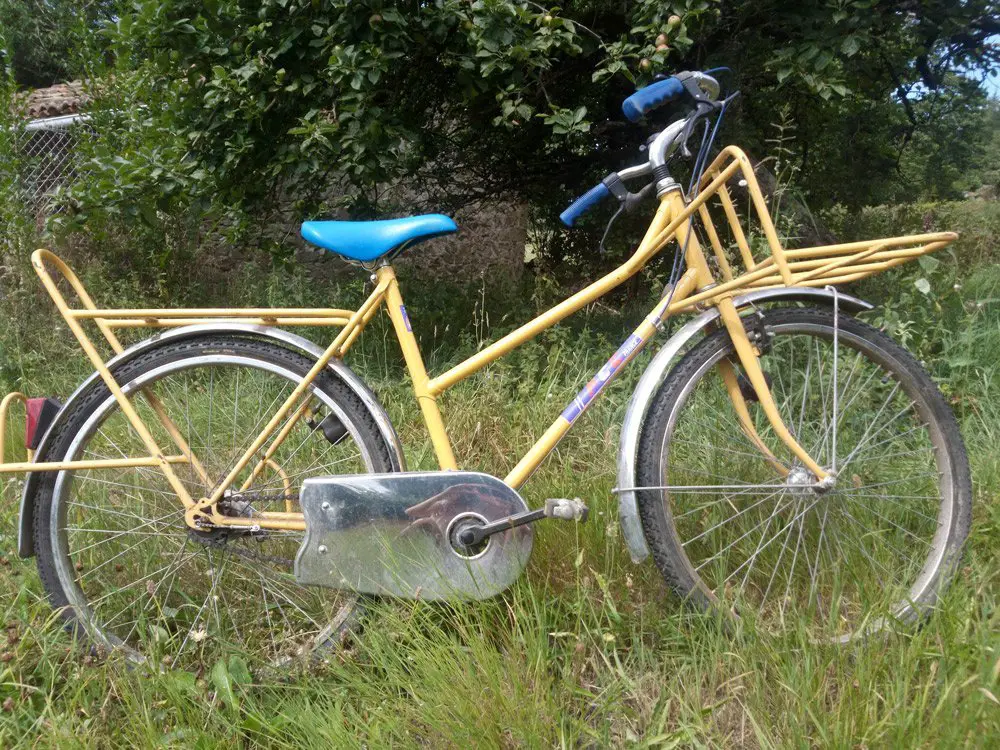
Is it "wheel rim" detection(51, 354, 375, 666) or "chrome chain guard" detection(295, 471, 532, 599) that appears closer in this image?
"chrome chain guard" detection(295, 471, 532, 599)

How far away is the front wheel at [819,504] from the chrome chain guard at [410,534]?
373 millimetres

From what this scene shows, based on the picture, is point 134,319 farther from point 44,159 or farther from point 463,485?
point 44,159

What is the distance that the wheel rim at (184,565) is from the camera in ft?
6.02

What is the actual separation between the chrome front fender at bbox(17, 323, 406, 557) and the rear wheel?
0.02 metres

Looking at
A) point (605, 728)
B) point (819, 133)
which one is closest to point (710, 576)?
point (605, 728)

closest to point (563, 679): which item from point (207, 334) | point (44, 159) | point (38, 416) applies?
point (207, 334)

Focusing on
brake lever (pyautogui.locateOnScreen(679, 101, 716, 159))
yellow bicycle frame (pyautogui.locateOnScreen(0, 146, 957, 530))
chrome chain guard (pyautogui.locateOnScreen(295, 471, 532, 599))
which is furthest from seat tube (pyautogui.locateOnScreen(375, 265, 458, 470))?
brake lever (pyautogui.locateOnScreen(679, 101, 716, 159))

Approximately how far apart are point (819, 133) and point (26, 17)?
13805 mm

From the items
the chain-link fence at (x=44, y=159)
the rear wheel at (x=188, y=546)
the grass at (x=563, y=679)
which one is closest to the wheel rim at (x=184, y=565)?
the rear wheel at (x=188, y=546)

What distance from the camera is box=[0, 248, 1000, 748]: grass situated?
139 centimetres

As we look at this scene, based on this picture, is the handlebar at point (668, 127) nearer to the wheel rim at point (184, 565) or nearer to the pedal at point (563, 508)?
the pedal at point (563, 508)

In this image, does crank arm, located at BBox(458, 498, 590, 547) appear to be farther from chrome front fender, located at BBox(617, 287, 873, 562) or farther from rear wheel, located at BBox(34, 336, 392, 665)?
rear wheel, located at BBox(34, 336, 392, 665)

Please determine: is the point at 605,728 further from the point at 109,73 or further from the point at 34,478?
the point at 109,73

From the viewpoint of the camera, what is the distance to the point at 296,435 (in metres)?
2.51
